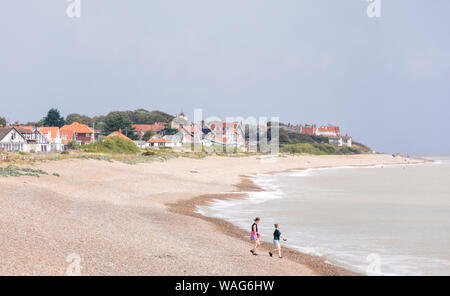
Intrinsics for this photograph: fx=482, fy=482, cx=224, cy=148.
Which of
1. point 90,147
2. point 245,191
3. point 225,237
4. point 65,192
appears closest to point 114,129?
point 90,147

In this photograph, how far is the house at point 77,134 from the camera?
112 meters

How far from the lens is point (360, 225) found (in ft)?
81.9

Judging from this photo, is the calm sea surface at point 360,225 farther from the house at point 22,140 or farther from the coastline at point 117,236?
the house at point 22,140

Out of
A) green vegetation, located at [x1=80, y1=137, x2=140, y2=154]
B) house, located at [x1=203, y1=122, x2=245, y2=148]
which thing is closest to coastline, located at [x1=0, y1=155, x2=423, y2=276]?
green vegetation, located at [x1=80, y1=137, x2=140, y2=154]

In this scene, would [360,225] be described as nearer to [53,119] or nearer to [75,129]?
[75,129]

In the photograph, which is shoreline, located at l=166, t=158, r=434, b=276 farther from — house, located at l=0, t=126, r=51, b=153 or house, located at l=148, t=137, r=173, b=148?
house, located at l=148, t=137, r=173, b=148

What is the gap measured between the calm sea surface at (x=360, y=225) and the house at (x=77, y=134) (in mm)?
81328

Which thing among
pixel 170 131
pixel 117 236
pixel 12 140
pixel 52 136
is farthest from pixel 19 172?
pixel 170 131

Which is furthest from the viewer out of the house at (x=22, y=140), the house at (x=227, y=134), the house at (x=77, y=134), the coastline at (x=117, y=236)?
the house at (x=227, y=134)

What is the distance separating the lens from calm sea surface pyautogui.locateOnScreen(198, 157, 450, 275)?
1741cm

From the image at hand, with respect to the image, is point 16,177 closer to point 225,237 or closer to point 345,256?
point 225,237

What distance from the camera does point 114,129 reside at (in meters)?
146

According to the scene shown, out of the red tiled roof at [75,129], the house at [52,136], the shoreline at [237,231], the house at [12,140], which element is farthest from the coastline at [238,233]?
the red tiled roof at [75,129]
